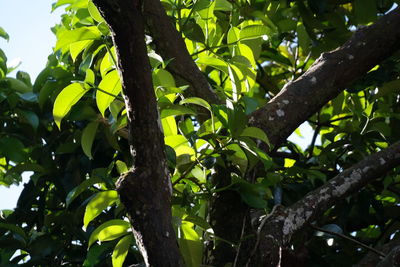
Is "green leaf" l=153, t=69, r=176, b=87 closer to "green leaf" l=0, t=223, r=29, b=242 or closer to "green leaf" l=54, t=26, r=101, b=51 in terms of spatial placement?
"green leaf" l=54, t=26, r=101, b=51

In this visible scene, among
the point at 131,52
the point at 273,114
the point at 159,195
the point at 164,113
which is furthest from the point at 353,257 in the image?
the point at 131,52

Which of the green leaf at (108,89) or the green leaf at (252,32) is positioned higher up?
the green leaf at (252,32)

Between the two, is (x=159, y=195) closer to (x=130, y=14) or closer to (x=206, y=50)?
(x=130, y=14)

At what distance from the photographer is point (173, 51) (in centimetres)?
130

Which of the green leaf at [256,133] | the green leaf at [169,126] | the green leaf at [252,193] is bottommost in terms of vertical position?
the green leaf at [252,193]

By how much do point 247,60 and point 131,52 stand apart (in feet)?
1.70

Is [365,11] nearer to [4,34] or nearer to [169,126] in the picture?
[169,126]

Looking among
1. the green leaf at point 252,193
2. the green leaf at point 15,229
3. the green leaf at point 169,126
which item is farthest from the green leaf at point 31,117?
the green leaf at point 252,193

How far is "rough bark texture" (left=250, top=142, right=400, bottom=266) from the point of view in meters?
1.10

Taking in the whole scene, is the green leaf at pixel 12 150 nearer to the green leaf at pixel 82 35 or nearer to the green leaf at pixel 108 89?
the green leaf at pixel 82 35

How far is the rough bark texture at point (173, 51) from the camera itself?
4.21 feet

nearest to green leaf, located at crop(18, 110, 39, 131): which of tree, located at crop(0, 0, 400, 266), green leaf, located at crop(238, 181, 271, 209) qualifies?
tree, located at crop(0, 0, 400, 266)

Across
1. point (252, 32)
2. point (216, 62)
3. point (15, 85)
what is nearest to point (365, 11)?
point (252, 32)

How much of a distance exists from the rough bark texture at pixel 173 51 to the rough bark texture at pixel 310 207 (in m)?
0.24
